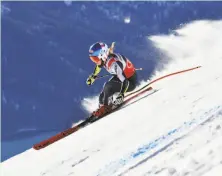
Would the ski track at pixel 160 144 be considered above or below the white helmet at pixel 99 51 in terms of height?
below

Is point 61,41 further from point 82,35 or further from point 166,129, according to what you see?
point 166,129

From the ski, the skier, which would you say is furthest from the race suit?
the ski

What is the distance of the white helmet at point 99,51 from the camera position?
6645mm

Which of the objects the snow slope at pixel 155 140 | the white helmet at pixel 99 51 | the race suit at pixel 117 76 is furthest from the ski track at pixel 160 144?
the white helmet at pixel 99 51

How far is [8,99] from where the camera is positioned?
8773mm

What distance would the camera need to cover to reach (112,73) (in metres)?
6.79

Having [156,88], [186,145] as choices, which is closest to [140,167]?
[186,145]

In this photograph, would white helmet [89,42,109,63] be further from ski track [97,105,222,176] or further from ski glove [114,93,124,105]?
ski track [97,105,222,176]

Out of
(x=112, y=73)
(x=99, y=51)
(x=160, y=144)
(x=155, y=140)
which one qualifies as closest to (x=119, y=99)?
(x=112, y=73)

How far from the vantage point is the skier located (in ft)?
21.9

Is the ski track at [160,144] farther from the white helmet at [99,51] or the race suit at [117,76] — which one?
the white helmet at [99,51]

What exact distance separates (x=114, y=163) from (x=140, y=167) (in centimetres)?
46

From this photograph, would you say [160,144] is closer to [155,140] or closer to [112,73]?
[155,140]

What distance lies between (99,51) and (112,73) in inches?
13.6
